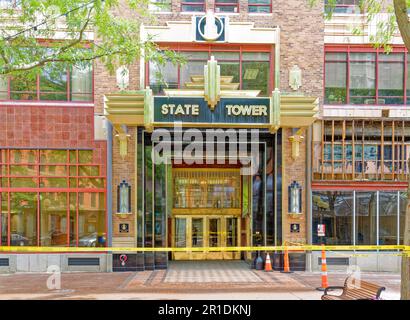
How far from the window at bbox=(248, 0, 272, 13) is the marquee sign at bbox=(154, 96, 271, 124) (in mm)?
3852

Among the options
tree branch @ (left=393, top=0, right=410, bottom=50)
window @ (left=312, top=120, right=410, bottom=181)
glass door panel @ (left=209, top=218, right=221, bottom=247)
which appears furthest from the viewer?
glass door panel @ (left=209, top=218, right=221, bottom=247)

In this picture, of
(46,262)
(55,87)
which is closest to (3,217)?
(46,262)

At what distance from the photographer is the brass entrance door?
A: 19.0 metres

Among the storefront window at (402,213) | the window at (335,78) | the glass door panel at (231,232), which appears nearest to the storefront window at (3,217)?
the glass door panel at (231,232)

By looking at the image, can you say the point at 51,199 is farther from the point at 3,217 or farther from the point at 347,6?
the point at 347,6

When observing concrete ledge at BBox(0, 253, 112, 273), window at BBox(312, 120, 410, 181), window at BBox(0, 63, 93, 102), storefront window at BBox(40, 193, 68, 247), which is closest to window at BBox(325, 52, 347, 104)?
window at BBox(312, 120, 410, 181)

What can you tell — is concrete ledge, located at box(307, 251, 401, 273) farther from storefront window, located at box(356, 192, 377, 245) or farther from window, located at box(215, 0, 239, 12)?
window, located at box(215, 0, 239, 12)

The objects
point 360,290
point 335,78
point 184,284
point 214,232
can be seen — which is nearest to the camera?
point 360,290

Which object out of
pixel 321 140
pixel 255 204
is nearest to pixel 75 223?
pixel 255 204

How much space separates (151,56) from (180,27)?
208 inches

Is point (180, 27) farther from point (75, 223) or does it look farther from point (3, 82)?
point (75, 223)

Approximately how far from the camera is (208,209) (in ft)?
62.6

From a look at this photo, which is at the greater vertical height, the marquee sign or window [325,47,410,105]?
window [325,47,410,105]

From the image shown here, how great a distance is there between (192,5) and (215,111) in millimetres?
4319
